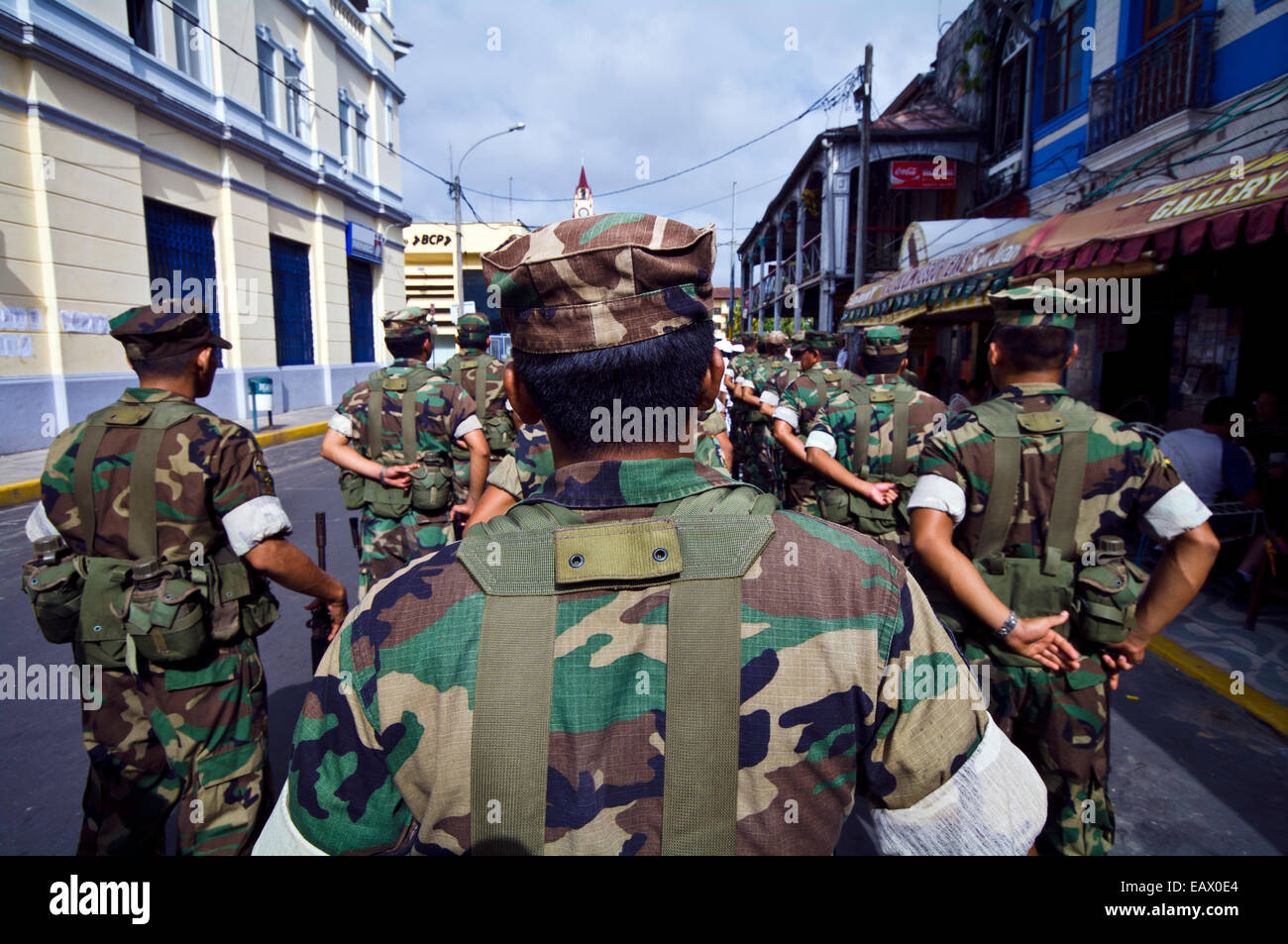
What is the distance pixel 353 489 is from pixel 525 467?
76.4 inches

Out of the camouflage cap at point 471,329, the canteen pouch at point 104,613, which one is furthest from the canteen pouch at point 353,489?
the canteen pouch at point 104,613

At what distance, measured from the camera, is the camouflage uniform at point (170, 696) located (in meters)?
2.18

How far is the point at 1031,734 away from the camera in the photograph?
2342mm

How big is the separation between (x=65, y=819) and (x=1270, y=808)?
460 centimetres

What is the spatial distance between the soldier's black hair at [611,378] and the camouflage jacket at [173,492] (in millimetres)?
1609

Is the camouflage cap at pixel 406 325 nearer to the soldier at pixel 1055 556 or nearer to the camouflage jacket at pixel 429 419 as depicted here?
the camouflage jacket at pixel 429 419

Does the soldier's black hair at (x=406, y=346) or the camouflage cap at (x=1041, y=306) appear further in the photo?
the soldier's black hair at (x=406, y=346)

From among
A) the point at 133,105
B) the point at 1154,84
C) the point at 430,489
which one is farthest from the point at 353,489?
the point at 133,105

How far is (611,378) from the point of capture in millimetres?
1030

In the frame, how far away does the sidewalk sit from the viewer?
24.7 feet

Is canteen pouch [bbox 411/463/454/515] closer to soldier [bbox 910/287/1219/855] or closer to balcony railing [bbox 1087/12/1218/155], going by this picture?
soldier [bbox 910/287/1219/855]

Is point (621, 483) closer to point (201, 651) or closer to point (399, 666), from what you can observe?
point (399, 666)

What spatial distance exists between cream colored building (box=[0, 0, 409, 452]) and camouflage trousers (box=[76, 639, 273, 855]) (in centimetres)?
961
